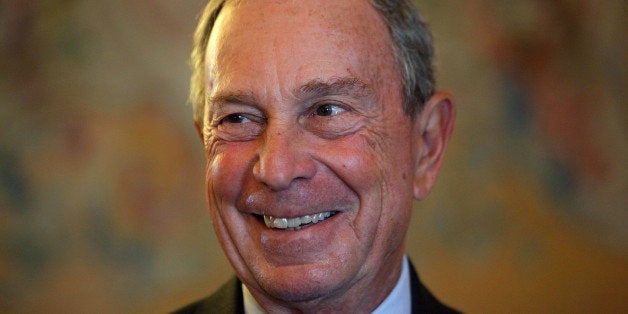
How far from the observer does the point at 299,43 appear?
1.79m

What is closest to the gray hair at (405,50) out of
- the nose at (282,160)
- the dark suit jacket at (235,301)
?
the nose at (282,160)

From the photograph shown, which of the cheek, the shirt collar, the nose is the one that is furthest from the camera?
the shirt collar

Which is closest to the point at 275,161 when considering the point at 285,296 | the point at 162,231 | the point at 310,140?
the point at 310,140

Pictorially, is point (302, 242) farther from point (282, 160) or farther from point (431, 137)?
point (431, 137)

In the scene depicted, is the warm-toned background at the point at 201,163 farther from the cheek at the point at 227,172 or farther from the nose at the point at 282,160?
the nose at the point at 282,160

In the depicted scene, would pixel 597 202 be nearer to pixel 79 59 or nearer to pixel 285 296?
pixel 285 296

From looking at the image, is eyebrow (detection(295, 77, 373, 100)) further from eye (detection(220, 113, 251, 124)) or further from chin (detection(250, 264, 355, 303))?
chin (detection(250, 264, 355, 303))

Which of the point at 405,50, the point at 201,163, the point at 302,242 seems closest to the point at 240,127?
the point at 302,242

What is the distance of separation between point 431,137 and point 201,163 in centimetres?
142

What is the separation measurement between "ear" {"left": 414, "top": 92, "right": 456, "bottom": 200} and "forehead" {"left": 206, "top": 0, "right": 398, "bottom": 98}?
0.23 metres

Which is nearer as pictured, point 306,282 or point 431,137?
point 306,282

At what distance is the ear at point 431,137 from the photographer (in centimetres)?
207

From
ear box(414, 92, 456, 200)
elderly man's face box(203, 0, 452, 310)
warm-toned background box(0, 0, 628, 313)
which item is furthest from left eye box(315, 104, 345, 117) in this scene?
warm-toned background box(0, 0, 628, 313)

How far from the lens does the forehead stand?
5.87 ft
